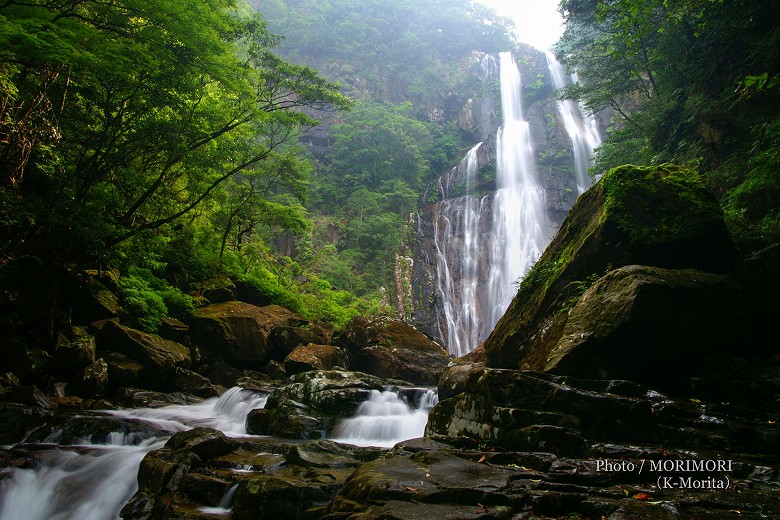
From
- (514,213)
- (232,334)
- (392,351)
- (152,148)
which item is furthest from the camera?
(514,213)

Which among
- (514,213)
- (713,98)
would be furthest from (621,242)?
(514,213)

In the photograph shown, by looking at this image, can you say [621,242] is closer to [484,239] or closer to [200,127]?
[200,127]

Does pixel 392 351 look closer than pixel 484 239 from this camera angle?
Yes

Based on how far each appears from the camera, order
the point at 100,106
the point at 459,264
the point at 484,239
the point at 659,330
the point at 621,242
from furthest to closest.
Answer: the point at 484,239 → the point at 459,264 → the point at 100,106 → the point at 621,242 → the point at 659,330

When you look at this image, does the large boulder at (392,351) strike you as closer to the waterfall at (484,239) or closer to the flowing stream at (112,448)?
the flowing stream at (112,448)

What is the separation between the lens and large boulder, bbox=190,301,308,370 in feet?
39.5

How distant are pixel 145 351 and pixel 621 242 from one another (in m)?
9.80

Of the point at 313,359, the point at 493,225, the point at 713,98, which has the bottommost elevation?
the point at 313,359

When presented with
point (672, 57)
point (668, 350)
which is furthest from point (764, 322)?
point (672, 57)

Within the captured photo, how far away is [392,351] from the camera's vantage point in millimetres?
13555

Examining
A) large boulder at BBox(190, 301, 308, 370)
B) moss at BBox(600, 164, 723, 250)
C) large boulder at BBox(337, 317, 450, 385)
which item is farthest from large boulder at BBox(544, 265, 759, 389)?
large boulder at BBox(190, 301, 308, 370)

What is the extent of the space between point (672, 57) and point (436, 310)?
17280 millimetres

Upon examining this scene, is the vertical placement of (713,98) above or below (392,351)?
above

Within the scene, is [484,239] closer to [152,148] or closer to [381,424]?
[381,424]
